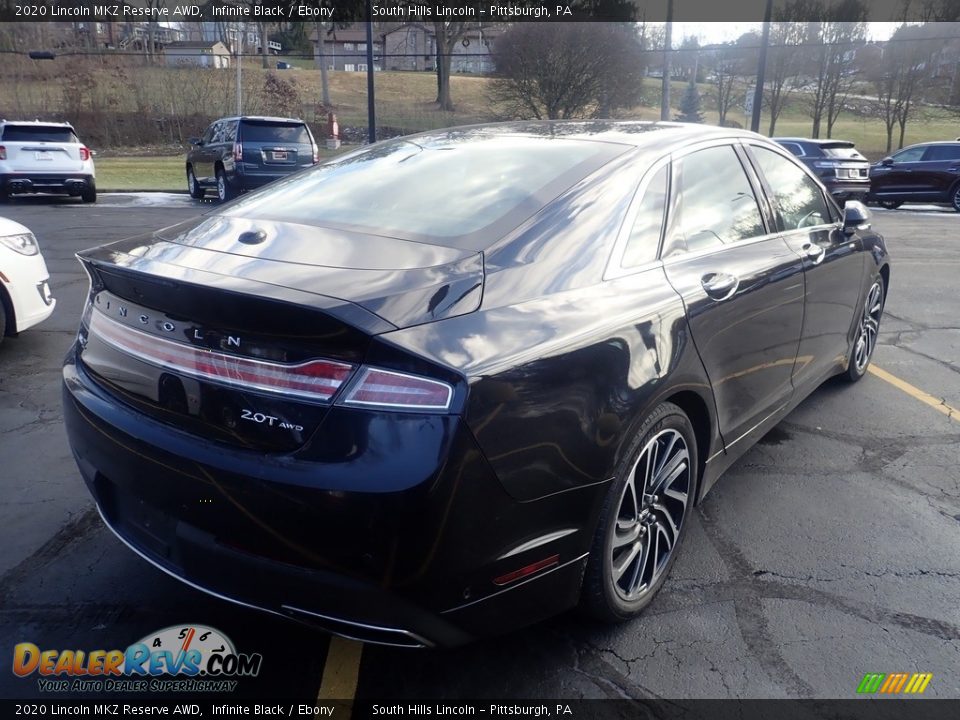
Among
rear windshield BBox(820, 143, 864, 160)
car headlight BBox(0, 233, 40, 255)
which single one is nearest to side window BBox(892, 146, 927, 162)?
rear windshield BBox(820, 143, 864, 160)

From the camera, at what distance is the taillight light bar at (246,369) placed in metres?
1.92

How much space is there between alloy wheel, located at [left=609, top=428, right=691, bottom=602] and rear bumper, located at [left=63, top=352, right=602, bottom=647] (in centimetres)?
29

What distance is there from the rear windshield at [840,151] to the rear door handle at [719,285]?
17364 millimetres

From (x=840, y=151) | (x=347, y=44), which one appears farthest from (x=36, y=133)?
(x=347, y=44)

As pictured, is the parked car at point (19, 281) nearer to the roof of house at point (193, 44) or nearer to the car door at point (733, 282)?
the car door at point (733, 282)

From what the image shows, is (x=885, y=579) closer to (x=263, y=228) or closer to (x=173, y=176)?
(x=263, y=228)

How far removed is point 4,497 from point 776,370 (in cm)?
348

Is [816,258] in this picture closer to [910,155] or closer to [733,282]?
[733,282]

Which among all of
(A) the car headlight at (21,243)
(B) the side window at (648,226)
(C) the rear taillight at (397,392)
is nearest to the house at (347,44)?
(A) the car headlight at (21,243)

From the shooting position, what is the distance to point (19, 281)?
5.32 meters

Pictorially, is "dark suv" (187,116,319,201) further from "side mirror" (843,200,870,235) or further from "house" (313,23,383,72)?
"house" (313,23,383,72)

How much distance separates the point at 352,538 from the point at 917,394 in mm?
4449

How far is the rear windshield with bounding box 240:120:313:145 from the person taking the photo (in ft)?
52.3

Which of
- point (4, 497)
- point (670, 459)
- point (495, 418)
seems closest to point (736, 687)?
point (670, 459)
